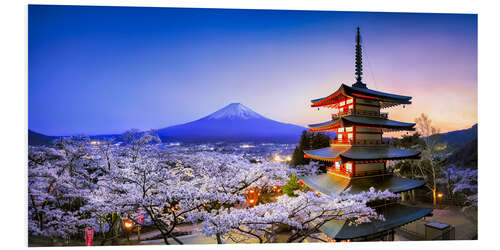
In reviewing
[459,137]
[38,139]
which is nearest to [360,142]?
[459,137]

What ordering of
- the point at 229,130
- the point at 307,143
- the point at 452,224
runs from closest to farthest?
the point at 452,224 < the point at 229,130 < the point at 307,143

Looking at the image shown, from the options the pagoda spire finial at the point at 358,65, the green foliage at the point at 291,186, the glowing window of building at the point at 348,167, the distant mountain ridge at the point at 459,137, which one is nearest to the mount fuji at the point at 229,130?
the green foliage at the point at 291,186

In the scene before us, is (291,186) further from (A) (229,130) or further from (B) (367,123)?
(A) (229,130)

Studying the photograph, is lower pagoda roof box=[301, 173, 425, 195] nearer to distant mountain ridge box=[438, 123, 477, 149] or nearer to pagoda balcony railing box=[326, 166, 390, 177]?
pagoda balcony railing box=[326, 166, 390, 177]

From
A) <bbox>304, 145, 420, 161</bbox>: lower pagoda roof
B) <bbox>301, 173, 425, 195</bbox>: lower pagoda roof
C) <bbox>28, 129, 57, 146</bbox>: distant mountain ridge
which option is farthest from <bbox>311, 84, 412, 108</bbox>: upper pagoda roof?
<bbox>28, 129, 57, 146</bbox>: distant mountain ridge

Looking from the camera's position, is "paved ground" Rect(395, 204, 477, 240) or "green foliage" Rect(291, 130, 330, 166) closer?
"paved ground" Rect(395, 204, 477, 240)

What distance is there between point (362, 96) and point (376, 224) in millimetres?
2994

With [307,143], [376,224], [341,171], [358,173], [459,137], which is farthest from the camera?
[307,143]

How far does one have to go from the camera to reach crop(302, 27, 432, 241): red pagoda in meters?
3.77

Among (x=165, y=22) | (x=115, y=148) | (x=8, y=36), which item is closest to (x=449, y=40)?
(x=165, y=22)

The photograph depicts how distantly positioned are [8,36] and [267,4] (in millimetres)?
5563

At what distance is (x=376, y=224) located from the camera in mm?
3689

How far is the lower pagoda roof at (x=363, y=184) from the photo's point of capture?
3949 mm

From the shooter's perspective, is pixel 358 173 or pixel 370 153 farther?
pixel 358 173
